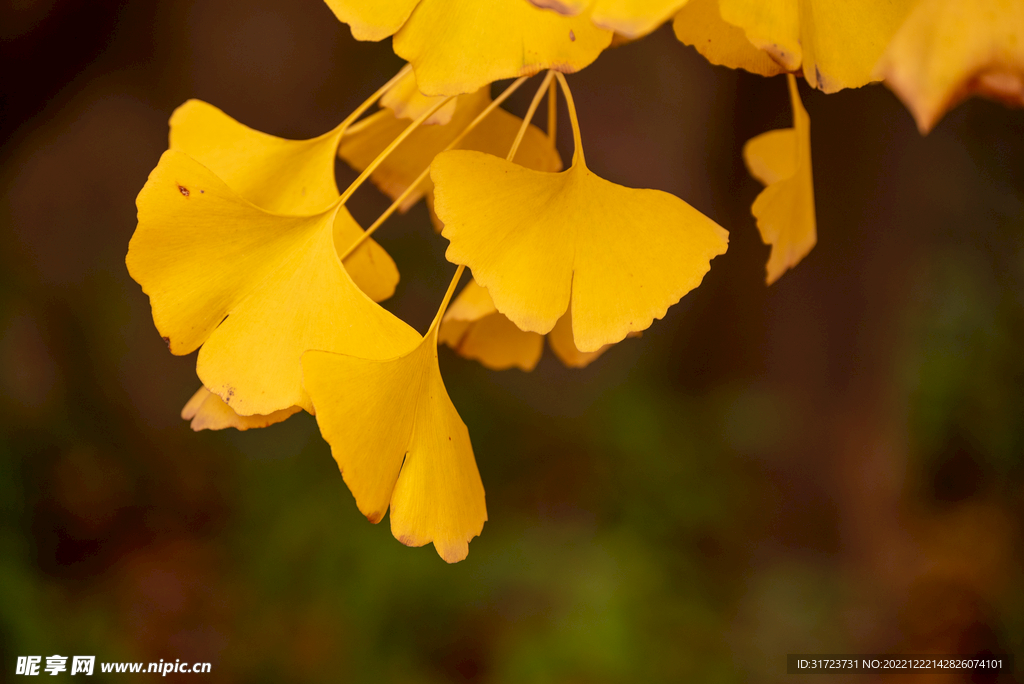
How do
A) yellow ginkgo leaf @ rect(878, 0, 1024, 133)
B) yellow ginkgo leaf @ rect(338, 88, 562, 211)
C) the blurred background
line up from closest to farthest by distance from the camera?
yellow ginkgo leaf @ rect(878, 0, 1024, 133), yellow ginkgo leaf @ rect(338, 88, 562, 211), the blurred background

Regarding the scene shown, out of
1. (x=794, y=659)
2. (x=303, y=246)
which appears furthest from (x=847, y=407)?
(x=303, y=246)

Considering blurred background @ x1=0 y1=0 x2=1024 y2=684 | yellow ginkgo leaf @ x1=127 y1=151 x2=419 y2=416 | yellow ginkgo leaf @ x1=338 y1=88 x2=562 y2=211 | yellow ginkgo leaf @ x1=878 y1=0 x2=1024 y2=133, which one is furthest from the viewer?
blurred background @ x1=0 y1=0 x2=1024 y2=684

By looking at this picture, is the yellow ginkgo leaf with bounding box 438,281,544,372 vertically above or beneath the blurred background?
above

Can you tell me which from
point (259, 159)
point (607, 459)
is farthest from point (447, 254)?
point (607, 459)

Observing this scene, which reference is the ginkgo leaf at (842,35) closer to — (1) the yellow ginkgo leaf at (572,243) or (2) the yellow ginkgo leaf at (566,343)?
(1) the yellow ginkgo leaf at (572,243)

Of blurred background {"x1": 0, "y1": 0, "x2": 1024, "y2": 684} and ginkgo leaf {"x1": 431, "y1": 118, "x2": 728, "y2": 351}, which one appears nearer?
ginkgo leaf {"x1": 431, "y1": 118, "x2": 728, "y2": 351}

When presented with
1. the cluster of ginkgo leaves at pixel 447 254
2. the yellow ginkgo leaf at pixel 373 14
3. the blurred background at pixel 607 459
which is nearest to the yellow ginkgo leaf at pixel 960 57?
the cluster of ginkgo leaves at pixel 447 254

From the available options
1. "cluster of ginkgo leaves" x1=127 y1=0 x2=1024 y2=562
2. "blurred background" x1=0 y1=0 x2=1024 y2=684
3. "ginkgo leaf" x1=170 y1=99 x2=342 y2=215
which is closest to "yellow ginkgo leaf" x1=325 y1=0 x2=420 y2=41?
"cluster of ginkgo leaves" x1=127 y1=0 x2=1024 y2=562

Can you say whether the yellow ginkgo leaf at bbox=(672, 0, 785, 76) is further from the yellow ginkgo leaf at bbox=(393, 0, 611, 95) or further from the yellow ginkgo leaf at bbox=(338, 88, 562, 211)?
the yellow ginkgo leaf at bbox=(338, 88, 562, 211)

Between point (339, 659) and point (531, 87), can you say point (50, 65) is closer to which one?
point (531, 87)
